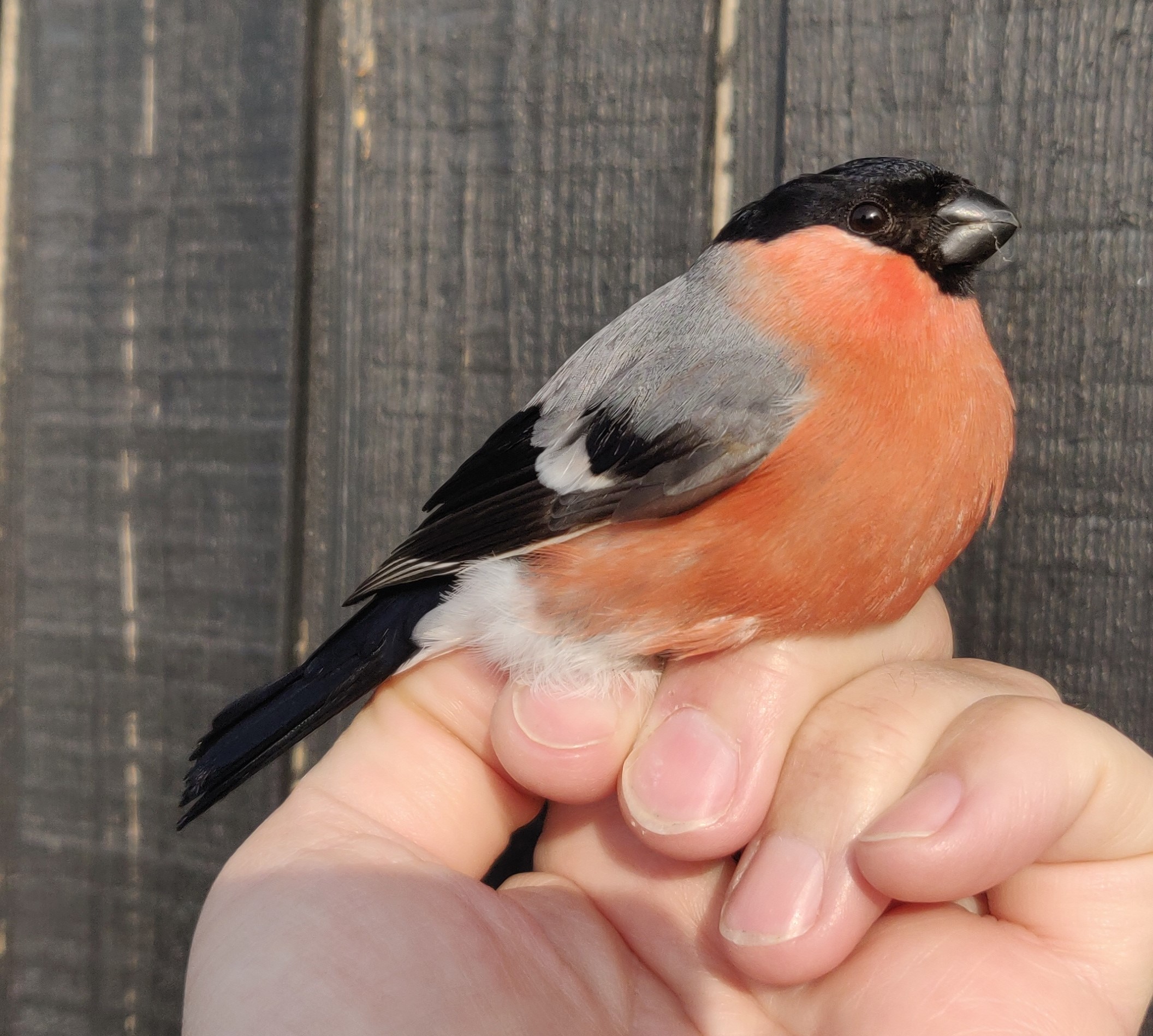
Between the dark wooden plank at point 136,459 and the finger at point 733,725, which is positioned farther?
the dark wooden plank at point 136,459

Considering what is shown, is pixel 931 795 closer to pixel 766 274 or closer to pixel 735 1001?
pixel 735 1001

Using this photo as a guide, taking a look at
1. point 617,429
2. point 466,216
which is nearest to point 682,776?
point 617,429

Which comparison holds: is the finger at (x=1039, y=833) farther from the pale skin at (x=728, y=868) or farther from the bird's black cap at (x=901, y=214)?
the bird's black cap at (x=901, y=214)

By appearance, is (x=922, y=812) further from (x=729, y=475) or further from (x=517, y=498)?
(x=517, y=498)

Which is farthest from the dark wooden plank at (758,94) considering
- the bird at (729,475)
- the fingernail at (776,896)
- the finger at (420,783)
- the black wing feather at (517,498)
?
the fingernail at (776,896)

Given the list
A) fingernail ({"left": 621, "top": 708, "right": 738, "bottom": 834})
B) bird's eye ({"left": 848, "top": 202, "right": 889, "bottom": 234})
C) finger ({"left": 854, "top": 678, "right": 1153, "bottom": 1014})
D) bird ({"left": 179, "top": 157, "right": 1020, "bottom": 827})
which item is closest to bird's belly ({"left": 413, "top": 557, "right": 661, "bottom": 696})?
bird ({"left": 179, "top": 157, "right": 1020, "bottom": 827})

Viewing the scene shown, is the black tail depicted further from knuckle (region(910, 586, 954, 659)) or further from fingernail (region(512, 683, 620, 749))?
knuckle (region(910, 586, 954, 659))
